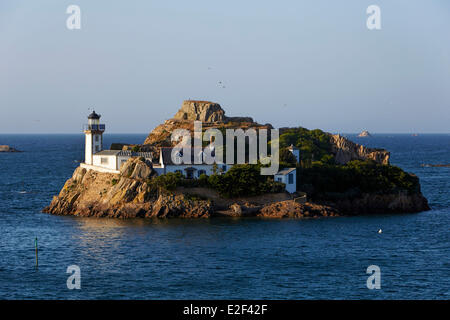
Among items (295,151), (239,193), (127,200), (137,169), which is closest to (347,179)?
(295,151)

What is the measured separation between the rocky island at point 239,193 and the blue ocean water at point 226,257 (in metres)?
2.78

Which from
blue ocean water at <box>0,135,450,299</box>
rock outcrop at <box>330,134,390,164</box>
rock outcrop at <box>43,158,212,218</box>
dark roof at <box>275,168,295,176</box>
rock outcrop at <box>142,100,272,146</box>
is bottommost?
blue ocean water at <box>0,135,450,299</box>

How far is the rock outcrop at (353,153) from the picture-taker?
11194cm

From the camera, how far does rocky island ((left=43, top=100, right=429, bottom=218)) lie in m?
84.7

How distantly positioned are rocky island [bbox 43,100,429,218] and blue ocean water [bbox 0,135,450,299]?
9.12ft

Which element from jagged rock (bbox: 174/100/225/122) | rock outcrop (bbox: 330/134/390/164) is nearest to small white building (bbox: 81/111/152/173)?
rock outcrop (bbox: 330/134/390/164)

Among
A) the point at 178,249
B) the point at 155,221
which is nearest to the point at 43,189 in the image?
the point at 155,221

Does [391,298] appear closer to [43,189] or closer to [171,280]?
[171,280]

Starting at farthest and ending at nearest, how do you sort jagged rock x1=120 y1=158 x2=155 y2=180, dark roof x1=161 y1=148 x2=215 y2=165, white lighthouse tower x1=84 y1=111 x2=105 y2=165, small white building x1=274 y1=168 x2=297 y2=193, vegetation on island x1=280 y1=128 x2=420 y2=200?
white lighthouse tower x1=84 y1=111 x2=105 y2=165, dark roof x1=161 y1=148 x2=215 y2=165, vegetation on island x1=280 y1=128 x2=420 y2=200, small white building x1=274 y1=168 x2=297 y2=193, jagged rock x1=120 y1=158 x2=155 y2=180

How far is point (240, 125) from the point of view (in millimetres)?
132125

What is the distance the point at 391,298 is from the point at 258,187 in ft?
119

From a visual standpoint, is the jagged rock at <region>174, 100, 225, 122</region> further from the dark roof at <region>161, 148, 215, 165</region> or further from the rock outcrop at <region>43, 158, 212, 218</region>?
the rock outcrop at <region>43, 158, 212, 218</region>

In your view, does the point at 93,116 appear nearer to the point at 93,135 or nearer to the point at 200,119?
the point at 93,135

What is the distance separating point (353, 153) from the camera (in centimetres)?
11338
